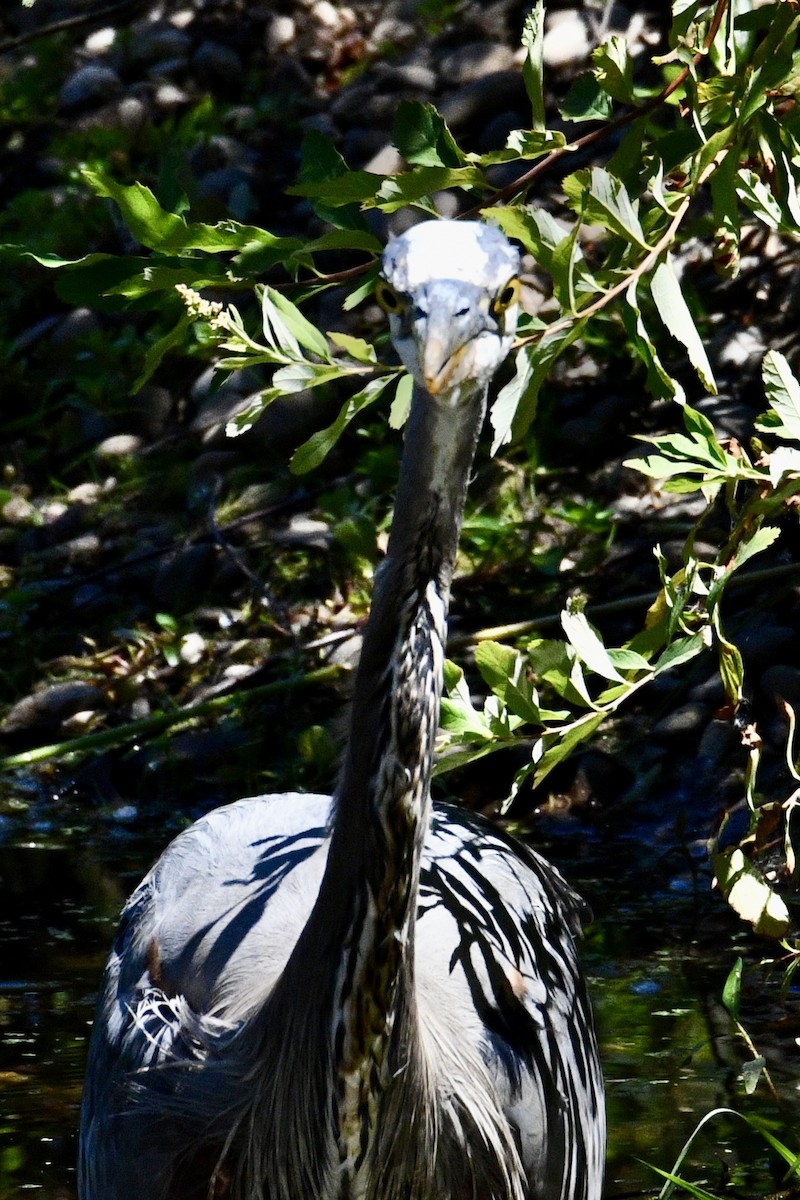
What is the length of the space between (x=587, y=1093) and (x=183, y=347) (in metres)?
4.45

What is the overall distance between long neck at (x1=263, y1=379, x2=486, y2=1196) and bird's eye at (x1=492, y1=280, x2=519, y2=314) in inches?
4.6

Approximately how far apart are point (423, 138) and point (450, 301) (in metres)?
0.77

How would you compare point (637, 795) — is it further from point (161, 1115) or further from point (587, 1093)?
point (161, 1115)

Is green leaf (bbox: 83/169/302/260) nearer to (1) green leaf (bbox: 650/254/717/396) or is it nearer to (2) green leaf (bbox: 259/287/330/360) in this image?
(2) green leaf (bbox: 259/287/330/360)

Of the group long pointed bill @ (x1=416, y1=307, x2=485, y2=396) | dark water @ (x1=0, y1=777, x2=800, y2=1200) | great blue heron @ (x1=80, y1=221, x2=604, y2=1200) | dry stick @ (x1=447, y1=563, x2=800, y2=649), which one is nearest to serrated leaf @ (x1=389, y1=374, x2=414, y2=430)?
great blue heron @ (x1=80, y1=221, x2=604, y2=1200)

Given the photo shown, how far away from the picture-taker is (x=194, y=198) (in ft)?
24.2

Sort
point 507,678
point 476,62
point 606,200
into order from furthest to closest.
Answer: point 476,62 → point 507,678 → point 606,200

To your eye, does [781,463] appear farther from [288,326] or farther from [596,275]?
[288,326]

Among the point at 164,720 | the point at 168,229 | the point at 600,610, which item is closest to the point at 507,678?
the point at 168,229

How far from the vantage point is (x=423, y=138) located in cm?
296

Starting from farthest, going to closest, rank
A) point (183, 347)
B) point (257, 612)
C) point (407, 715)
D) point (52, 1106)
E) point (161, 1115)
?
point (183, 347)
point (257, 612)
point (52, 1106)
point (161, 1115)
point (407, 715)

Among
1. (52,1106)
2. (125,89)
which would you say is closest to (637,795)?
(52,1106)

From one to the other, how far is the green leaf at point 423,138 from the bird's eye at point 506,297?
0.57 metres

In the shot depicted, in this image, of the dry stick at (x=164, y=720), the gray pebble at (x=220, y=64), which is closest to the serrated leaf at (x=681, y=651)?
the dry stick at (x=164, y=720)
